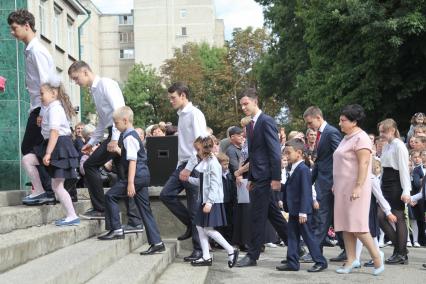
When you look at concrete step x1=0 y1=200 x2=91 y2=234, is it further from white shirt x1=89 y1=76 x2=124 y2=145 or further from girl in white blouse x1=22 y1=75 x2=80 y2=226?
white shirt x1=89 y1=76 x2=124 y2=145

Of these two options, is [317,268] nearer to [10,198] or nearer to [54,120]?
[54,120]

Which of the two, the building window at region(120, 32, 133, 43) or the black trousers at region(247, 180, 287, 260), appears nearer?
the black trousers at region(247, 180, 287, 260)

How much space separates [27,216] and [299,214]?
3.22 metres

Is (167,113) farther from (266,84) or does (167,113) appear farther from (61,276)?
(61,276)

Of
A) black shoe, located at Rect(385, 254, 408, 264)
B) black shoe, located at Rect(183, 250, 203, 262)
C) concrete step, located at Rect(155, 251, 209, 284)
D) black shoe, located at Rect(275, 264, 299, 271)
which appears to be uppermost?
black shoe, located at Rect(183, 250, 203, 262)

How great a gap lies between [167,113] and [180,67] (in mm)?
4731

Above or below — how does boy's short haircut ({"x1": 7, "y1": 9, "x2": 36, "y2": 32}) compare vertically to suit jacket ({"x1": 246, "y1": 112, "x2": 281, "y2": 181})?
above

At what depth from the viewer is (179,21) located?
3669 inches

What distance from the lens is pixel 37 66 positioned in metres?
7.86

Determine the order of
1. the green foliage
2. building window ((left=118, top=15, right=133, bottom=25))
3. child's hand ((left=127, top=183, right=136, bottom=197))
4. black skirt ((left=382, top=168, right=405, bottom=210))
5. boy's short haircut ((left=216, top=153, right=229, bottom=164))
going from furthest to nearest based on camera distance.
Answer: building window ((left=118, top=15, right=133, bottom=25))
the green foliage
boy's short haircut ((left=216, top=153, right=229, bottom=164))
black skirt ((left=382, top=168, right=405, bottom=210))
child's hand ((left=127, top=183, right=136, bottom=197))

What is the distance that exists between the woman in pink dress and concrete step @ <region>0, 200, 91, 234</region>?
11.0 ft

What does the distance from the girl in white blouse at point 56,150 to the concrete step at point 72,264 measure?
614 millimetres

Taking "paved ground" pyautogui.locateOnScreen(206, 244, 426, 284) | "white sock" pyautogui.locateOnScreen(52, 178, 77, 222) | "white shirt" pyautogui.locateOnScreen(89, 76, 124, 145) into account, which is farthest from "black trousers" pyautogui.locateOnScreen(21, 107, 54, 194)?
"paved ground" pyautogui.locateOnScreen(206, 244, 426, 284)

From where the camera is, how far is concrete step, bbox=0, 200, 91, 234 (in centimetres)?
640
